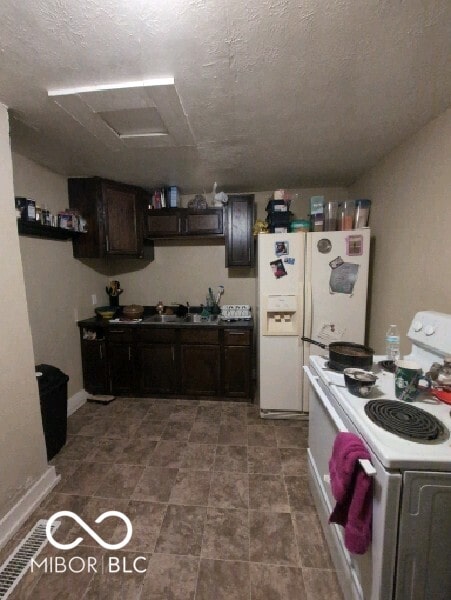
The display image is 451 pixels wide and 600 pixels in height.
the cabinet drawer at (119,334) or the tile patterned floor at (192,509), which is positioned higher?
the cabinet drawer at (119,334)

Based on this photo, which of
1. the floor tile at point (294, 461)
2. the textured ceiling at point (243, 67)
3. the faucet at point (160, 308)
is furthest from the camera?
the faucet at point (160, 308)

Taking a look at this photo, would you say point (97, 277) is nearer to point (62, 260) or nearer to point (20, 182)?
point (62, 260)

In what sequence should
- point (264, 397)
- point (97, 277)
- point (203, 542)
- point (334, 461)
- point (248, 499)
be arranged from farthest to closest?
point (97, 277) < point (264, 397) < point (248, 499) < point (203, 542) < point (334, 461)

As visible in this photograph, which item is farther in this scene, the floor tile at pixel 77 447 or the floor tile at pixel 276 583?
the floor tile at pixel 77 447

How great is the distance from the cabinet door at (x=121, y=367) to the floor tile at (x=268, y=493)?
1.68 m

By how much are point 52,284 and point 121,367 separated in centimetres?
110

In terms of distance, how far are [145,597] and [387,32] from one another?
2.56 m

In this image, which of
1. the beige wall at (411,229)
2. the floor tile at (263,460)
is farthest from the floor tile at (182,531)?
the beige wall at (411,229)

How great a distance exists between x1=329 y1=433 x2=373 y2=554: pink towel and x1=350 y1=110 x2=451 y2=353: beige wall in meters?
1.15

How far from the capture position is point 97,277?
316 cm

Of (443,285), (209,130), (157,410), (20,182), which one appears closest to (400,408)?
(443,285)

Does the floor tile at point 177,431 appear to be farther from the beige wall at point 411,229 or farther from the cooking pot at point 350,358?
the beige wall at point 411,229

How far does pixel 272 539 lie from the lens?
1.40 metres

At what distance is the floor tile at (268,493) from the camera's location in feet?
5.24
